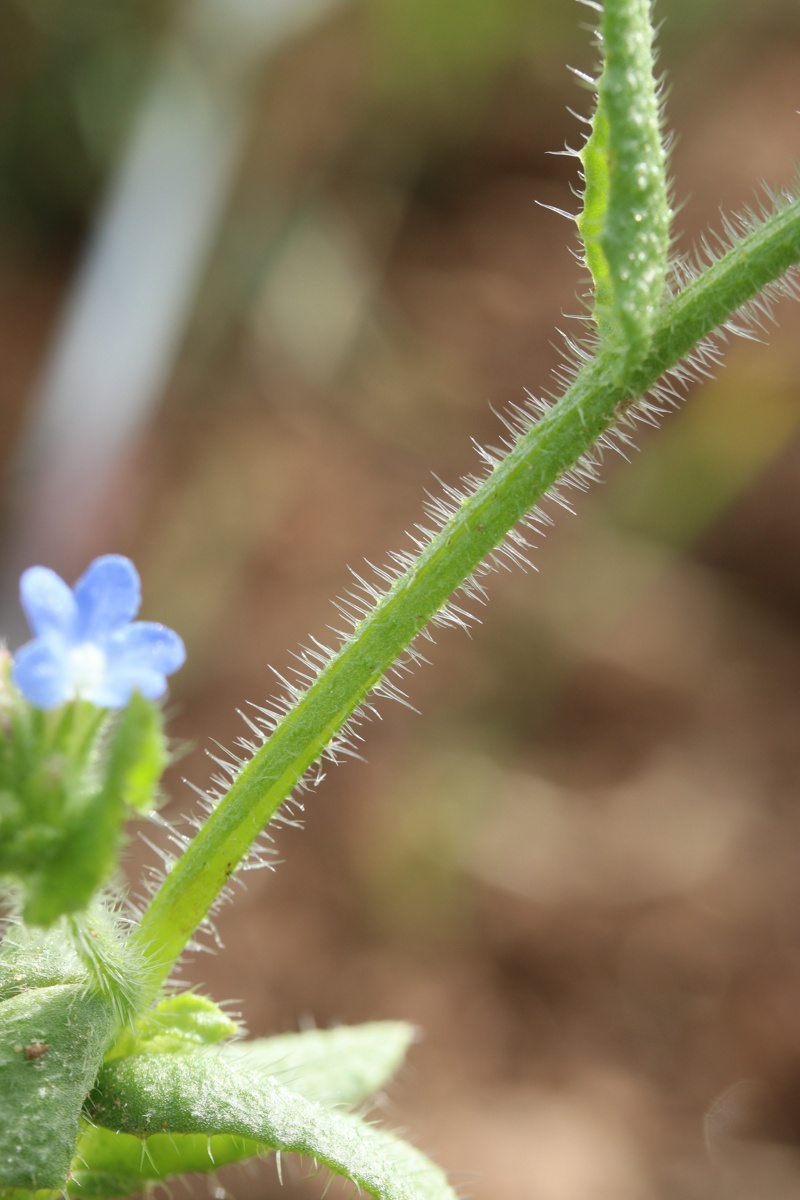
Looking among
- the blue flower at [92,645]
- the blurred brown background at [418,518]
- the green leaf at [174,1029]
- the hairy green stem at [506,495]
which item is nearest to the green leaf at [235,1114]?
the green leaf at [174,1029]

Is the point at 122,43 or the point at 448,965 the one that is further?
the point at 122,43

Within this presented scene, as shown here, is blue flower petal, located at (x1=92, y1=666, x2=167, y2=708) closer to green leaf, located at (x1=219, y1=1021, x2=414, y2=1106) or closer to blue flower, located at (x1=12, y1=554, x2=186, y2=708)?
blue flower, located at (x1=12, y1=554, x2=186, y2=708)

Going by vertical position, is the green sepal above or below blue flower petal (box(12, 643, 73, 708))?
below

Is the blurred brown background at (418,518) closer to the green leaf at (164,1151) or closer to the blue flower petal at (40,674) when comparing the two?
the green leaf at (164,1151)

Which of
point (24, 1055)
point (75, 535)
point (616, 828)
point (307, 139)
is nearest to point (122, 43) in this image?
point (307, 139)

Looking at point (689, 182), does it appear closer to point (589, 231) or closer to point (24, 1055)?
point (589, 231)

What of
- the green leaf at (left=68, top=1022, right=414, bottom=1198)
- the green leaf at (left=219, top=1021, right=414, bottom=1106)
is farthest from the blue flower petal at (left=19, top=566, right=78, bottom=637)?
the green leaf at (left=219, top=1021, right=414, bottom=1106)
